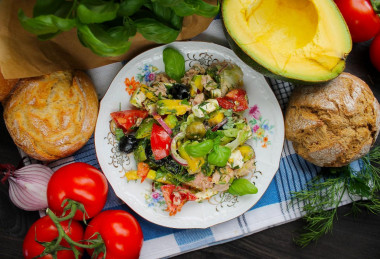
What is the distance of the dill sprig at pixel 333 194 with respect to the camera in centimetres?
190

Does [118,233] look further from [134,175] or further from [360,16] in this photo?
[360,16]

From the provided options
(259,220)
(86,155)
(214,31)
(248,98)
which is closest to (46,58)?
(86,155)

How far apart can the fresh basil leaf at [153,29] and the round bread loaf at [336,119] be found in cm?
72

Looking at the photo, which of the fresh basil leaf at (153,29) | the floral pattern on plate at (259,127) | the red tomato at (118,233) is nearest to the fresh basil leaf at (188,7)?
the fresh basil leaf at (153,29)

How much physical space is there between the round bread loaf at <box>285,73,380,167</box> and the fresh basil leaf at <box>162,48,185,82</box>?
592 millimetres

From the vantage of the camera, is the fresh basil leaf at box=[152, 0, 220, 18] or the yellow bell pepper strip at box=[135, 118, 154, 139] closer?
the fresh basil leaf at box=[152, 0, 220, 18]

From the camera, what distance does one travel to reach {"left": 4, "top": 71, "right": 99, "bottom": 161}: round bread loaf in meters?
1.65

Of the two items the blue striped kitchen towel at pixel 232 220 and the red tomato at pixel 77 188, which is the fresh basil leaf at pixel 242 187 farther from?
the red tomato at pixel 77 188

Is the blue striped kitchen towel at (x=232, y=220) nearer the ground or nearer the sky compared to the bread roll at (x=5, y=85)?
nearer the ground

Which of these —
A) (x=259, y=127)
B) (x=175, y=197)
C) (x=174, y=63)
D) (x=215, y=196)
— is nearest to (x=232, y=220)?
(x=215, y=196)

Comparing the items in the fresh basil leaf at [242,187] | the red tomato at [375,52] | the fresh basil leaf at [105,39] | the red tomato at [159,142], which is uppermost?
the fresh basil leaf at [105,39]

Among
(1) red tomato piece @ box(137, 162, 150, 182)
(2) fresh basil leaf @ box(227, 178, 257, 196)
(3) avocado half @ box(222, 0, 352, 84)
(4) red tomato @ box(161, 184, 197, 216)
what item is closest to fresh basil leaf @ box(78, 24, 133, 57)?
(3) avocado half @ box(222, 0, 352, 84)

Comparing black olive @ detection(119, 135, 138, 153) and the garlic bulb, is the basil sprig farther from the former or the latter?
the garlic bulb

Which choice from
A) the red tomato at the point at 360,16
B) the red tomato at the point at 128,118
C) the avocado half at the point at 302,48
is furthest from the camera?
the red tomato at the point at 360,16
